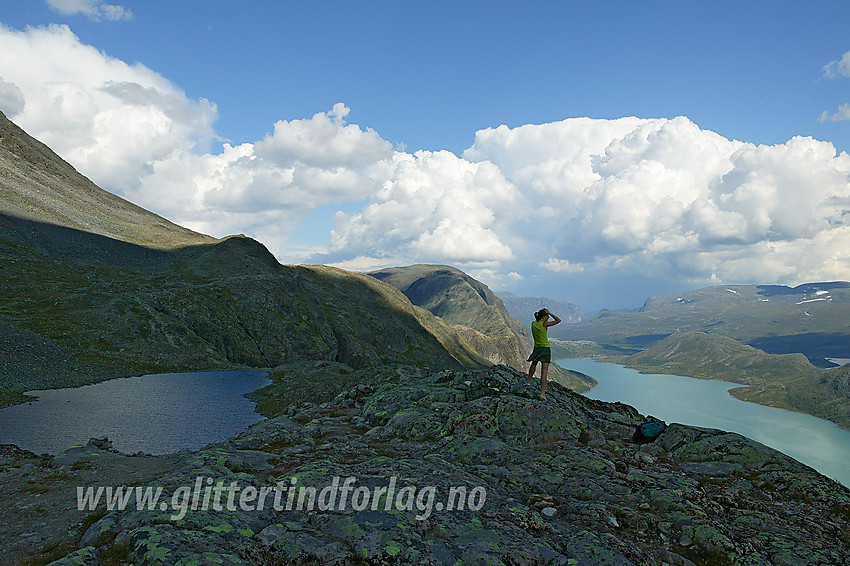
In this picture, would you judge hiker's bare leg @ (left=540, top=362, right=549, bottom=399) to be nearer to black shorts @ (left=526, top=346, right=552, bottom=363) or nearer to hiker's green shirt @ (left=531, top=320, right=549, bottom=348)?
black shorts @ (left=526, top=346, right=552, bottom=363)

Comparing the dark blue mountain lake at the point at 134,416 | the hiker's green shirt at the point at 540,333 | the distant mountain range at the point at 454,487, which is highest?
the hiker's green shirt at the point at 540,333

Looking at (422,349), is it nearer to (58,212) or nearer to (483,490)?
(58,212)

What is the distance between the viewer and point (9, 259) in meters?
91.2

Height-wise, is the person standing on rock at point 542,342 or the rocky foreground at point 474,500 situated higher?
the person standing on rock at point 542,342

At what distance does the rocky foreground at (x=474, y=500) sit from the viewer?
11.2m

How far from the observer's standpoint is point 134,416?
4122cm

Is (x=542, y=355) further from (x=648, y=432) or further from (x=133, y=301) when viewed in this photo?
(x=133, y=301)

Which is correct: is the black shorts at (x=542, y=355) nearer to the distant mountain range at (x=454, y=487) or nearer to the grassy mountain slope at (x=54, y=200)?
the distant mountain range at (x=454, y=487)

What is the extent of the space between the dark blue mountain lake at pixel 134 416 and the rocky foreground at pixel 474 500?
596 inches

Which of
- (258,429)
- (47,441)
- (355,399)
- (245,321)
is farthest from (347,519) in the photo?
(245,321)

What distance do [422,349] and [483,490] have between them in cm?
17890

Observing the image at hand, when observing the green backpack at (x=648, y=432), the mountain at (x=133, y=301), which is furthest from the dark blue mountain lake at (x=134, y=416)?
the green backpack at (x=648, y=432)

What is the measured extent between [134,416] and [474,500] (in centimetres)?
4133

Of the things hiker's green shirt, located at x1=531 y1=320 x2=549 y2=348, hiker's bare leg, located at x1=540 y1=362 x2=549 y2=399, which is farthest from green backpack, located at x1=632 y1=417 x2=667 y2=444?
hiker's green shirt, located at x1=531 y1=320 x2=549 y2=348
